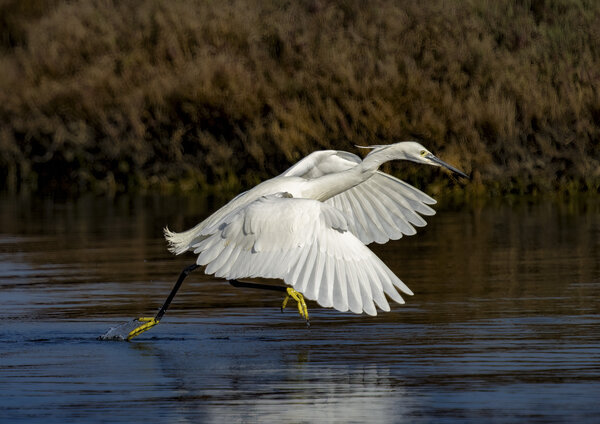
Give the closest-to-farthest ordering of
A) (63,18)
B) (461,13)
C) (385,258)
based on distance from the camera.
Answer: (385,258) < (461,13) < (63,18)

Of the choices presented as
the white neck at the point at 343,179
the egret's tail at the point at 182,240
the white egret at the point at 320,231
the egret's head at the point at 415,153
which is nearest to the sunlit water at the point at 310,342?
the white egret at the point at 320,231

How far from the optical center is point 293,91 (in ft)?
78.9

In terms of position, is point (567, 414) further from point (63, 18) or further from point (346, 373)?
point (63, 18)

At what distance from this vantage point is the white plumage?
29.0 feet

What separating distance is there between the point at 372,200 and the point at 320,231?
2.73 m

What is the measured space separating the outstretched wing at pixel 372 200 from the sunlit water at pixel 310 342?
2.04 feet

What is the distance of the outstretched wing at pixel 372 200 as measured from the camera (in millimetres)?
12078

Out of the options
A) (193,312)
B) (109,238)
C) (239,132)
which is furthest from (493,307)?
(239,132)

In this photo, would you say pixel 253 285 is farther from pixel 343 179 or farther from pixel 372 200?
pixel 343 179

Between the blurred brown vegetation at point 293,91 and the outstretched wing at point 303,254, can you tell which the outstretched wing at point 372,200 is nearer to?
the outstretched wing at point 303,254

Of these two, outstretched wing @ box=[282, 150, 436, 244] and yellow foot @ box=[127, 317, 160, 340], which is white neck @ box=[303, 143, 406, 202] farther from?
yellow foot @ box=[127, 317, 160, 340]

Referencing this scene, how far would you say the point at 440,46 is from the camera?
23.8m

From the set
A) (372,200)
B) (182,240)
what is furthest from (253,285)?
(372,200)

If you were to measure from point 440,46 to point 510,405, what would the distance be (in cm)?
1651
